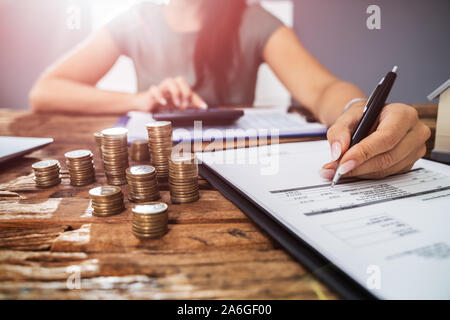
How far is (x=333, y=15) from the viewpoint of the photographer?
2646mm

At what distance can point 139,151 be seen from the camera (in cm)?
72

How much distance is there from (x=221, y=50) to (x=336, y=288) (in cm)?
176

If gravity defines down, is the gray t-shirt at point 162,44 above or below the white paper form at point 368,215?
above

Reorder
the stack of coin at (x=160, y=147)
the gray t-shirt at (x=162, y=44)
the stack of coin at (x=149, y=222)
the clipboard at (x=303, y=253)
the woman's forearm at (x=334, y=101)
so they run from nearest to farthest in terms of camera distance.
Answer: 1. the clipboard at (x=303, y=253)
2. the stack of coin at (x=149, y=222)
3. the stack of coin at (x=160, y=147)
4. the woman's forearm at (x=334, y=101)
5. the gray t-shirt at (x=162, y=44)

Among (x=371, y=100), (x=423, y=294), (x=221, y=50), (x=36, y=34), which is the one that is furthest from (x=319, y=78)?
(x=36, y=34)

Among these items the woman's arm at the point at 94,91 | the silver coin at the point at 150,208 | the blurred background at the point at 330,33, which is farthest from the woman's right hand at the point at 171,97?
the blurred background at the point at 330,33

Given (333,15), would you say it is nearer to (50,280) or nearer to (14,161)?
(14,161)

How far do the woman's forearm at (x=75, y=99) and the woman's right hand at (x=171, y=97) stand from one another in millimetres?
66

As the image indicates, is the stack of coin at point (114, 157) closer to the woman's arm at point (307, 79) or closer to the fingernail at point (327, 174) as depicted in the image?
the fingernail at point (327, 174)

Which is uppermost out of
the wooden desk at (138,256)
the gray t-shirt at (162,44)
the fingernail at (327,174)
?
the gray t-shirt at (162,44)

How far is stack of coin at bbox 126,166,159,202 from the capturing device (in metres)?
0.50

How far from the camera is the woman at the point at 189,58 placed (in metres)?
1.38

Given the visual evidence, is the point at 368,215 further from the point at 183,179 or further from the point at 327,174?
the point at 183,179

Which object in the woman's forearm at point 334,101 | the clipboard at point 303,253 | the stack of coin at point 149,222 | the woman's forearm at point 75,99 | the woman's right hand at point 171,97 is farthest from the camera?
the woman's forearm at point 75,99
